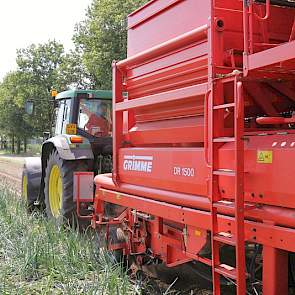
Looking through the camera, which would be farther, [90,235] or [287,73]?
[90,235]

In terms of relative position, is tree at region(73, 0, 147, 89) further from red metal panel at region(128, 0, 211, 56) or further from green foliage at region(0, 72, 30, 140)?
green foliage at region(0, 72, 30, 140)

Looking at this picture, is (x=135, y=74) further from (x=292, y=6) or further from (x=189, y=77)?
(x=292, y=6)

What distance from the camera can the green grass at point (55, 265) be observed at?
355cm

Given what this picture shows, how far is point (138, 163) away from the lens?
4086 mm

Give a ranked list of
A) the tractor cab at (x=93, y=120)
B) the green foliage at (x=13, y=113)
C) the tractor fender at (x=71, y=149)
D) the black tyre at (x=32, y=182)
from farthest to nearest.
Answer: the green foliage at (x=13, y=113) < the black tyre at (x=32, y=182) < the tractor cab at (x=93, y=120) < the tractor fender at (x=71, y=149)

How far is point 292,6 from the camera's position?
3.44 metres

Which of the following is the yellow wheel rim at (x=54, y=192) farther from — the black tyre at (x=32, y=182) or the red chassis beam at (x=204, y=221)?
the red chassis beam at (x=204, y=221)

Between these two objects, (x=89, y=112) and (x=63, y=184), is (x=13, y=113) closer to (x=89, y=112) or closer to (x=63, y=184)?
(x=89, y=112)

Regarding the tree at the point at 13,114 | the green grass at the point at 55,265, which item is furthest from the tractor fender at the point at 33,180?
the tree at the point at 13,114

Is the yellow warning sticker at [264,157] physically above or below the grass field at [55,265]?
above

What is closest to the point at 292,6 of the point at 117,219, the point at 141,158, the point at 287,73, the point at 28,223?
the point at 287,73

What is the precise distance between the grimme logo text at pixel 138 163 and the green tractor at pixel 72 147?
7.06 ft

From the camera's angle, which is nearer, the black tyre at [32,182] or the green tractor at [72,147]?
the green tractor at [72,147]

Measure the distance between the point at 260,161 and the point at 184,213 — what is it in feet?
3.03
